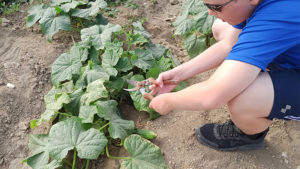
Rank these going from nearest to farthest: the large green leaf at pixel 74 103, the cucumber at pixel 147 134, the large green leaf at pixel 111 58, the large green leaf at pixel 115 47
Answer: the cucumber at pixel 147 134 < the large green leaf at pixel 74 103 < the large green leaf at pixel 111 58 < the large green leaf at pixel 115 47

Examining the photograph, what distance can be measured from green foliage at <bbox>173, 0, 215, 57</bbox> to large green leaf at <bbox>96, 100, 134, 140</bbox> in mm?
1077

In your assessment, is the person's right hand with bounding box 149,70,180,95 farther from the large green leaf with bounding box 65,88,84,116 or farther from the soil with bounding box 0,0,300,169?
the large green leaf with bounding box 65,88,84,116

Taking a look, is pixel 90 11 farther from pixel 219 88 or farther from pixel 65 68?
pixel 219 88

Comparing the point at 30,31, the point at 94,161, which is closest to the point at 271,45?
the point at 94,161

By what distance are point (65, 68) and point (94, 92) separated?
0.50m

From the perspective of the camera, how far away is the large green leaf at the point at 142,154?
1.90m

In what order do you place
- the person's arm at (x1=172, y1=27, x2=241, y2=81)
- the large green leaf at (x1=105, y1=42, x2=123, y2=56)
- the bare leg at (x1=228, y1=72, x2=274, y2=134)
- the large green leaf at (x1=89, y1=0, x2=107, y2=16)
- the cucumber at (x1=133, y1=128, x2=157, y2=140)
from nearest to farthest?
the bare leg at (x1=228, y1=72, x2=274, y2=134) → the person's arm at (x1=172, y1=27, x2=241, y2=81) → the cucumber at (x1=133, y1=128, x2=157, y2=140) → the large green leaf at (x1=105, y1=42, x2=123, y2=56) → the large green leaf at (x1=89, y1=0, x2=107, y2=16)

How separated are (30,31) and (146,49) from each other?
1.29 metres

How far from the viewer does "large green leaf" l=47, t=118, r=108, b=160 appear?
1.85m

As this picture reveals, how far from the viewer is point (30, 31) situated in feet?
10.2

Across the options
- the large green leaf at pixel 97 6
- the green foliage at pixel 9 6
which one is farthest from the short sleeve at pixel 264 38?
the green foliage at pixel 9 6

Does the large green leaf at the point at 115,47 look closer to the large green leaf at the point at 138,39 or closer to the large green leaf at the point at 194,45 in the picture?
the large green leaf at the point at 138,39

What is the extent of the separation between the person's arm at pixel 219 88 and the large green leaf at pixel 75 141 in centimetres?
57

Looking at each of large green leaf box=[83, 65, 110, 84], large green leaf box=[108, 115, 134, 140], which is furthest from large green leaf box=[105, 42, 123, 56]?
large green leaf box=[108, 115, 134, 140]
